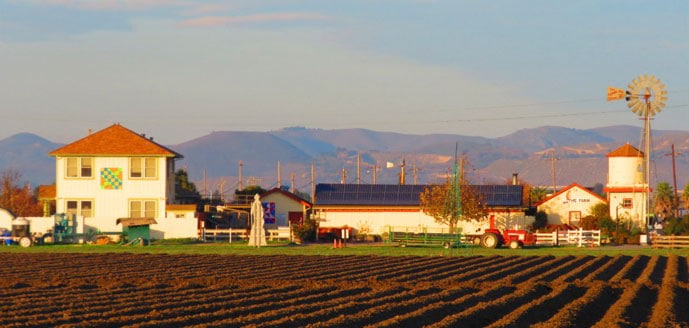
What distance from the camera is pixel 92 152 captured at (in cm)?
7238

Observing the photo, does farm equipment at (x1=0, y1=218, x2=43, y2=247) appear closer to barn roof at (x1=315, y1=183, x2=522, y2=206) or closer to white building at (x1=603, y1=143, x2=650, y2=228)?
barn roof at (x1=315, y1=183, x2=522, y2=206)

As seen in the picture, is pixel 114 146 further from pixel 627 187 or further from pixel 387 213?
pixel 627 187

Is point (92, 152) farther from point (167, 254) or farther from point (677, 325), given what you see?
point (677, 325)

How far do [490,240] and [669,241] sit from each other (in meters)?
10.8

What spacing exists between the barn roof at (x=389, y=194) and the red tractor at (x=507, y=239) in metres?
13.4

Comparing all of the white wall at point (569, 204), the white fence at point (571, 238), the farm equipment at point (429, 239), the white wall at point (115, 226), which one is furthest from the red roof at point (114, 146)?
the white wall at point (569, 204)

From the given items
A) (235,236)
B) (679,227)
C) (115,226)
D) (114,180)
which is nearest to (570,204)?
(679,227)

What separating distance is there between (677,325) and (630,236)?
48764 mm

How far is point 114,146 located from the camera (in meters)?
72.6

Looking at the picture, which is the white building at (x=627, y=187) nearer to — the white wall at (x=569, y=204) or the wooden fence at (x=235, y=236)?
the white wall at (x=569, y=204)

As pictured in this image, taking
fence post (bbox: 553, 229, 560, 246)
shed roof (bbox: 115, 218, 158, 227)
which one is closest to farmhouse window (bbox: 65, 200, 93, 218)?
shed roof (bbox: 115, 218, 158, 227)

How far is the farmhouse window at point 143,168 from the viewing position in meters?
72.2

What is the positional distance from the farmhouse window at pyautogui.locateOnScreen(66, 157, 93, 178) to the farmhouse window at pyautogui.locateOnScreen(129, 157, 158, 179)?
2575mm

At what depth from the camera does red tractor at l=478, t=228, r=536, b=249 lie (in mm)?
62188
